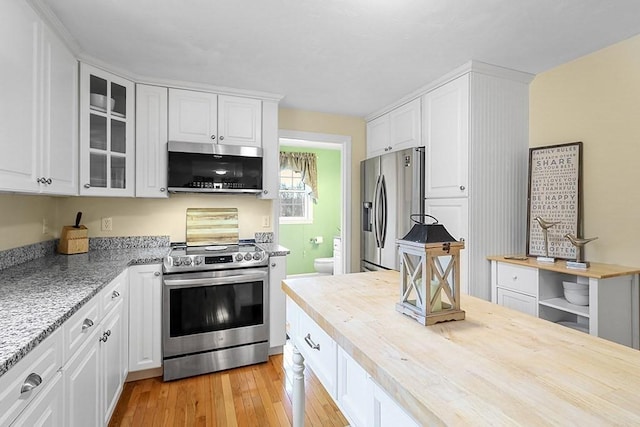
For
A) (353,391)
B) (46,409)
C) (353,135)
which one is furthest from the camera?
(353,135)

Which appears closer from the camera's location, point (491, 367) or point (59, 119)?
point (491, 367)

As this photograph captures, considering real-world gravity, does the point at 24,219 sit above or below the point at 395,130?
below

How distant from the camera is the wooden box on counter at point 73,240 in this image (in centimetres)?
243

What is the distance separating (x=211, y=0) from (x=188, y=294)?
1931mm

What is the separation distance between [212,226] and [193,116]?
3.34 feet

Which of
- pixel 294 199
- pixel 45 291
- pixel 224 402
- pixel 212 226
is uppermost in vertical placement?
pixel 294 199

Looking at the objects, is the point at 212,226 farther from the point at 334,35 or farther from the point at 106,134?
the point at 334,35

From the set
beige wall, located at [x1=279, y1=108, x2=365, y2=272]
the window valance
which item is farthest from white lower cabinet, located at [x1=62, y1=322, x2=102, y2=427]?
the window valance

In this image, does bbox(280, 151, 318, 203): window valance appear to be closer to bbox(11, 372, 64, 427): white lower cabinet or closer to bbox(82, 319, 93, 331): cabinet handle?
bbox(82, 319, 93, 331): cabinet handle

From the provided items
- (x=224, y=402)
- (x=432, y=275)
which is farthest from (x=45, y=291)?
(x=432, y=275)

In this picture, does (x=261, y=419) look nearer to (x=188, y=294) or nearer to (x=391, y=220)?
(x=188, y=294)

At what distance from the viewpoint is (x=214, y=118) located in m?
2.84

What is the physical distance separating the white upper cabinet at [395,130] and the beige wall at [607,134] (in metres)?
1.04

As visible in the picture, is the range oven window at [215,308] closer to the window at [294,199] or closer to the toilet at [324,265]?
the toilet at [324,265]
